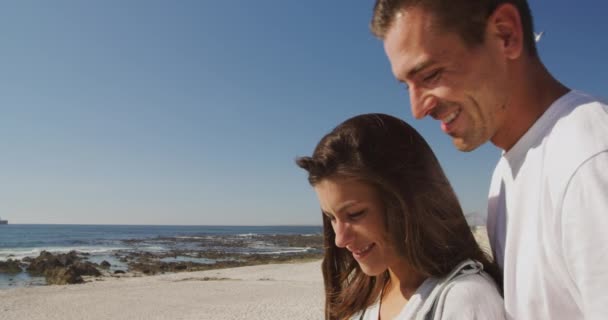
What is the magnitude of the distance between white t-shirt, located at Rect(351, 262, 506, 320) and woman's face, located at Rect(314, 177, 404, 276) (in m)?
0.31

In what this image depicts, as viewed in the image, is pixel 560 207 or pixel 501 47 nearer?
pixel 560 207

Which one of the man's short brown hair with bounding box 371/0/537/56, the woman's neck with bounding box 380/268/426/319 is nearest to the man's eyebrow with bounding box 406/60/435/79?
the man's short brown hair with bounding box 371/0/537/56

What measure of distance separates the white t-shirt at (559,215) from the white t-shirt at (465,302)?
0.13m

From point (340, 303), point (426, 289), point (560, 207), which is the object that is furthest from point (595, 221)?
point (340, 303)

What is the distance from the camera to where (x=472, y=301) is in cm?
179

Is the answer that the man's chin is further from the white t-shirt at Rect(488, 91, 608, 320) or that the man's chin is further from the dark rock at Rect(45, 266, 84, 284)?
the dark rock at Rect(45, 266, 84, 284)

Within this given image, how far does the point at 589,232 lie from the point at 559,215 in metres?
0.14

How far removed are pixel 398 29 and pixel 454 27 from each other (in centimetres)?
20

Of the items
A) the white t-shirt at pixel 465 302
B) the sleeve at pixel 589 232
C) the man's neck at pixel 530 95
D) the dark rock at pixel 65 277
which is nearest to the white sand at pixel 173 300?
the dark rock at pixel 65 277

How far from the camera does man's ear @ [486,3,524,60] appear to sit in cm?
162

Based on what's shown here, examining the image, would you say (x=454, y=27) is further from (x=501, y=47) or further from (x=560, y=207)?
(x=560, y=207)

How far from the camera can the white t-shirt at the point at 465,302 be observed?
1760 mm

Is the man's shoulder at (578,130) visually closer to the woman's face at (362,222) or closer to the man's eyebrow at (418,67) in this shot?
the man's eyebrow at (418,67)

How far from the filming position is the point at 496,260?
2.00 meters
